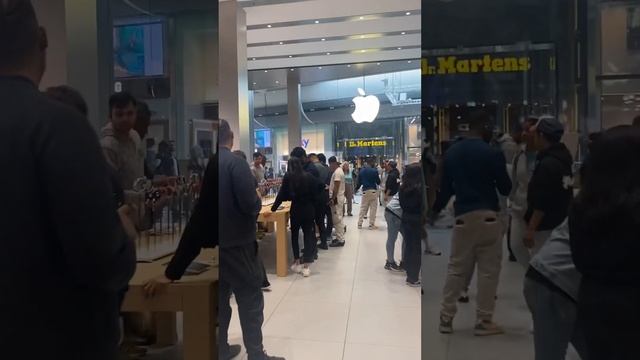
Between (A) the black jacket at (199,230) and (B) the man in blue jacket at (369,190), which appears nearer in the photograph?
(A) the black jacket at (199,230)

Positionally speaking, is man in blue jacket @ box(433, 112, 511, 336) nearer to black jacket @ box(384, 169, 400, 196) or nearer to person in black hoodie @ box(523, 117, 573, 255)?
person in black hoodie @ box(523, 117, 573, 255)

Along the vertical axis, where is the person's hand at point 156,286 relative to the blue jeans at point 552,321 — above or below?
above

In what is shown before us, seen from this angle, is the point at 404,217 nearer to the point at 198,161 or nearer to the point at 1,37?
the point at 198,161

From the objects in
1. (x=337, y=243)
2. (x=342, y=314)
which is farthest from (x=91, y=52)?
(x=337, y=243)

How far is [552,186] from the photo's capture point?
123cm

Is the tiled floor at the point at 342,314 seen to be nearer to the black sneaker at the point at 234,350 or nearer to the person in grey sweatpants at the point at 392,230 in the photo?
the black sneaker at the point at 234,350

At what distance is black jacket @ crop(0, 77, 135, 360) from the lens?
674 millimetres

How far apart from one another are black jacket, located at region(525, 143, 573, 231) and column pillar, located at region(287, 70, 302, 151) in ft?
23.5

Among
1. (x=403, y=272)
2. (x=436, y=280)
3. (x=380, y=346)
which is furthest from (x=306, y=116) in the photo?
(x=436, y=280)

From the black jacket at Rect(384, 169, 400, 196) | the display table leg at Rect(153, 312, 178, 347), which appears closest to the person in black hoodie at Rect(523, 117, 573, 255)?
the display table leg at Rect(153, 312, 178, 347)

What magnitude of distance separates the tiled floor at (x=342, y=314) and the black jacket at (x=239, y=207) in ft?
1.09

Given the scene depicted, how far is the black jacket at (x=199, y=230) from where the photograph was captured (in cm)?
90

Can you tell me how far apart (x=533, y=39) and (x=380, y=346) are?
192 centimetres

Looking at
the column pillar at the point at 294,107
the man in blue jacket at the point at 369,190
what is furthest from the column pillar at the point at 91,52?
the column pillar at the point at 294,107
